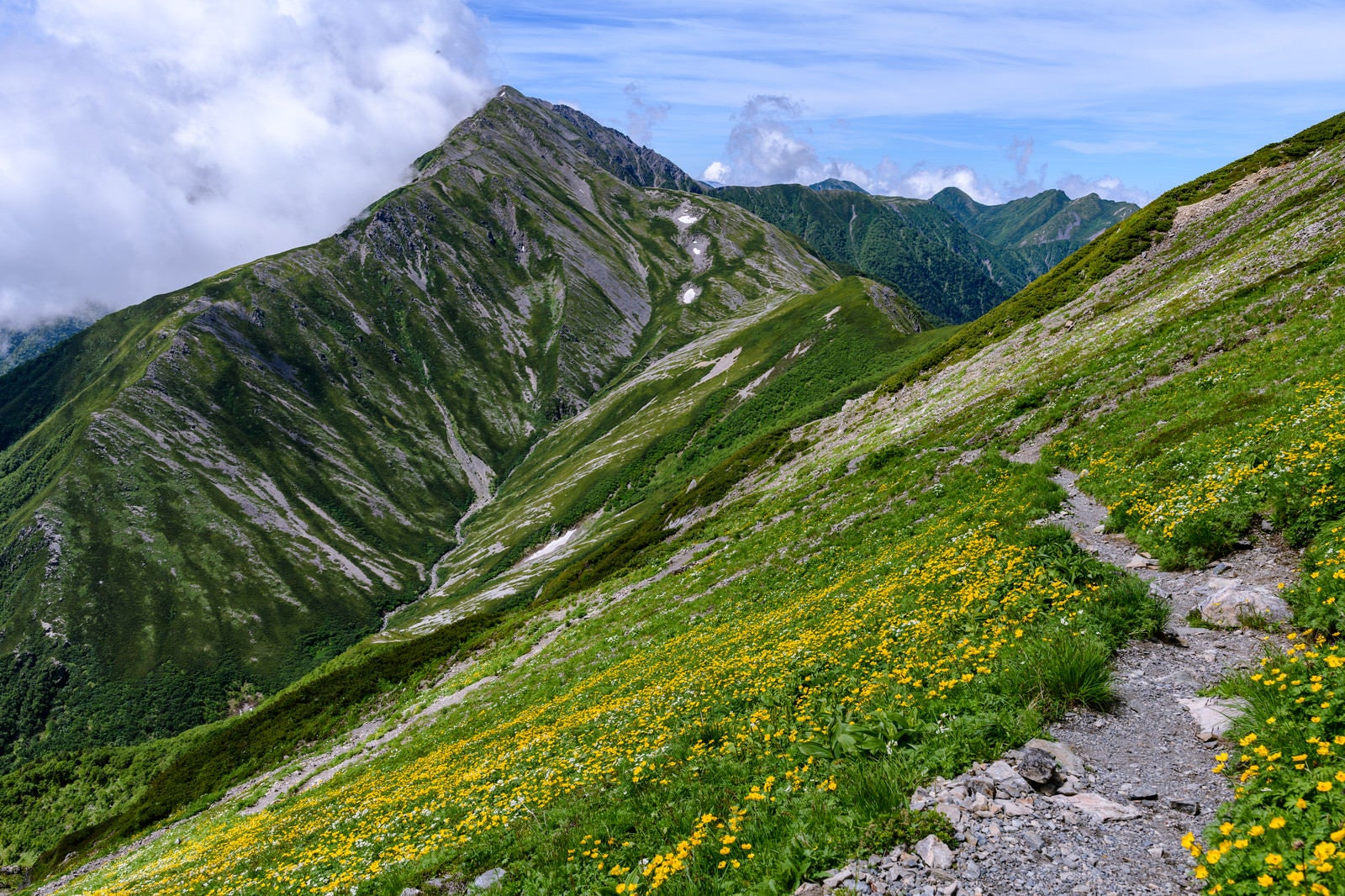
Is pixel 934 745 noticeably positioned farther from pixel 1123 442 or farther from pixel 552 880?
pixel 1123 442

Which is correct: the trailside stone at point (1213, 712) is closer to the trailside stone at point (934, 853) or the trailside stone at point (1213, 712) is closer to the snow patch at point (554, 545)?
the trailside stone at point (934, 853)

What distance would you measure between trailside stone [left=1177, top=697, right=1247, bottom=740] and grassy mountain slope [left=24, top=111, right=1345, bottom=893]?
698 millimetres

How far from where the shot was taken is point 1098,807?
7.23 meters

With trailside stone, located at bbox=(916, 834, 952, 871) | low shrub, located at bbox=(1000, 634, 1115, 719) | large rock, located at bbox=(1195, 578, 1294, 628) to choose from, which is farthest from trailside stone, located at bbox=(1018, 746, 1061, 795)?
large rock, located at bbox=(1195, 578, 1294, 628)

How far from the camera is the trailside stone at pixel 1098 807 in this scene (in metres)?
6.99

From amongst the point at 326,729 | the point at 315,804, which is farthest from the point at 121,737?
the point at 315,804

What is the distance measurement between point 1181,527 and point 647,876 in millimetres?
14057

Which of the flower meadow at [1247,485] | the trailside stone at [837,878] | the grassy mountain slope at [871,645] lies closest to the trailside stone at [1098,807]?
the grassy mountain slope at [871,645]

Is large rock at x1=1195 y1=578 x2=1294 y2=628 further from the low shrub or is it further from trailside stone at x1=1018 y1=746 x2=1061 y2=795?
trailside stone at x1=1018 y1=746 x2=1061 y2=795

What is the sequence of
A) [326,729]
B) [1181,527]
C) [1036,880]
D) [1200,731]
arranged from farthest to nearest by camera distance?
1. [326,729]
2. [1181,527]
3. [1200,731]
4. [1036,880]

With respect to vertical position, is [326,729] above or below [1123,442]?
below

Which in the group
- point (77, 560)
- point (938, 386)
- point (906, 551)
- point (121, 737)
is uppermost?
point (77, 560)

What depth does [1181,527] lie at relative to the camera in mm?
13906

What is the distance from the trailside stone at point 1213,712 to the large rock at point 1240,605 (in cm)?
287
